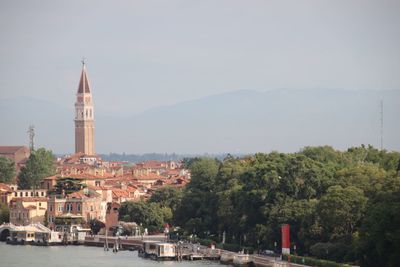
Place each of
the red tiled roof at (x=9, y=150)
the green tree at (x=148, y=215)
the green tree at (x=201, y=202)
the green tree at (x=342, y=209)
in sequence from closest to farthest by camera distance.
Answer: the green tree at (x=342, y=209), the green tree at (x=201, y=202), the green tree at (x=148, y=215), the red tiled roof at (x=9, y=150)

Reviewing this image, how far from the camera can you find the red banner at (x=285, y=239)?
2309 inches

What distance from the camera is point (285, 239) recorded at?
58906 mm

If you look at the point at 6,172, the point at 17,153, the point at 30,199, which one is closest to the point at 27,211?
the point at 30,199

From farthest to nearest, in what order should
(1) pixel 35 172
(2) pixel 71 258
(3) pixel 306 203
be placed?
(1) pixel 35 172 → (2) pixel 71 258 → (3) pixel 306 203

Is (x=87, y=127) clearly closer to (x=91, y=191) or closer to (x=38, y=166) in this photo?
(x=38, y=166)

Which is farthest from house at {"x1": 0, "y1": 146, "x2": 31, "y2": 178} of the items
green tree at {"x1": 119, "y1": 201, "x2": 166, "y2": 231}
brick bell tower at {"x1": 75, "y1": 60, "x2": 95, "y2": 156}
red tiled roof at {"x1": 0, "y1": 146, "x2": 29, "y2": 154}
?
green tree at {"x1": 119, "y1": 201, "x2": 166, "y2": 231}

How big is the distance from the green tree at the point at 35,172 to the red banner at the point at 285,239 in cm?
4374

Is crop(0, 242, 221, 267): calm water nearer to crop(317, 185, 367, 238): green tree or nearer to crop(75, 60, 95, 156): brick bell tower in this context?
crop(317, 185, 367, 238): green tree

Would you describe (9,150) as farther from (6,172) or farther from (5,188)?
(5,188)

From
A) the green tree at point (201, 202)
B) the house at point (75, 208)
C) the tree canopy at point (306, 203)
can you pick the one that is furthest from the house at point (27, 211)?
the green tree at point (201, 202)

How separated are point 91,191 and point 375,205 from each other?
127 ft

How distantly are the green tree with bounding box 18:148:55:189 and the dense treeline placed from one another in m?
23.4

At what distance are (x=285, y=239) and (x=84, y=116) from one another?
94.2 metres

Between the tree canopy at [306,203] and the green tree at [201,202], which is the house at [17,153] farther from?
the green tree at [201,202]
